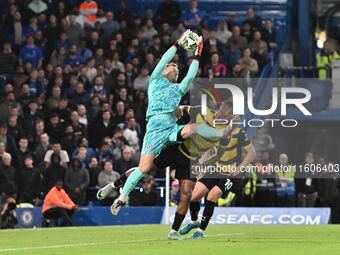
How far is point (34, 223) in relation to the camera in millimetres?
27328

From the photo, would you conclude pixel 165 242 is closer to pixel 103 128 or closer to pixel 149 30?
pixel 103 128

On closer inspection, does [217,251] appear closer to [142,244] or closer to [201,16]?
[142,244]

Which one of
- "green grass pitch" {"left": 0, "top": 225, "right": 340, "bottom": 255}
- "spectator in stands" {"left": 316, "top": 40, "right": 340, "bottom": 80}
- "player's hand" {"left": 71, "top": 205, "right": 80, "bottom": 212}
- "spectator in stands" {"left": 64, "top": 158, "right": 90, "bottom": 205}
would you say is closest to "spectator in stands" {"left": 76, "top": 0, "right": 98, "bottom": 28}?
"spectator in stands" {"left": 316, "top": 40, "right": 340, "bottom": 80}

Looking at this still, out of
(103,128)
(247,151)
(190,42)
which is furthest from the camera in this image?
(103,128)

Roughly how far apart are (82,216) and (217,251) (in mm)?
12833

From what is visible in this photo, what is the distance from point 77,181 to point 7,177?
5.57ft

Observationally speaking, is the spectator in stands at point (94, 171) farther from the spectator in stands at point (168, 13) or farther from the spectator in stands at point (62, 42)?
the spectator in stands at point (168, 13)

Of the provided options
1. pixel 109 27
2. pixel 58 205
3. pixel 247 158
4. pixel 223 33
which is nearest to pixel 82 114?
pixel 58 205

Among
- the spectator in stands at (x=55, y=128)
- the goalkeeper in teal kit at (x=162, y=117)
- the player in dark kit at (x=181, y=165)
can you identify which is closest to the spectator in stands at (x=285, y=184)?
the spectator in stands at (x=55, y=128)

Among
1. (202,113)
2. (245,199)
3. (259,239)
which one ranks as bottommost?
(245,199)

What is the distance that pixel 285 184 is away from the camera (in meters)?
28.9

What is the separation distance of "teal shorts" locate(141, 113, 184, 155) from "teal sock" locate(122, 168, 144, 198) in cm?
35

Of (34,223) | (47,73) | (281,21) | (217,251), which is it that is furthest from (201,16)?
(217,251)

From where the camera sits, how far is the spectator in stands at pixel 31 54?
110ft
